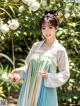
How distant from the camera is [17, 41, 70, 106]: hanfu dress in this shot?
295 cm

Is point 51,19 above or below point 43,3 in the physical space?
below

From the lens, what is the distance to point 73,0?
16.0 ft

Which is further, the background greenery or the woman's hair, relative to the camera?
the background greenery

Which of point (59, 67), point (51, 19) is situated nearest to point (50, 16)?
point (51, 19)

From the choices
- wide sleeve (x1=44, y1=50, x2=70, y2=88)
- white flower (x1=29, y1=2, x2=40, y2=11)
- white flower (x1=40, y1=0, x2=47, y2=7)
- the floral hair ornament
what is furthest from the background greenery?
wide sleeve (x1=44, y1=50, x2=70, y2=88)

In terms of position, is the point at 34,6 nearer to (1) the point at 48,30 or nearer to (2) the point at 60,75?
(1) the point at 48,30

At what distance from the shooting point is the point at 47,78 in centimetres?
293

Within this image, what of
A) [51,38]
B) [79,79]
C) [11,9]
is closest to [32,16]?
[11,9]

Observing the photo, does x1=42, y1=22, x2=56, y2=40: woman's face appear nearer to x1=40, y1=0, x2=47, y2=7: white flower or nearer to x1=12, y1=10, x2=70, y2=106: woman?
x1=12, y1=10, x2=70, y2=106: woman

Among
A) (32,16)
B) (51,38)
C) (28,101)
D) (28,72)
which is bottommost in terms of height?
(28,101)

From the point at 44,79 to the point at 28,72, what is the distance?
0.13 m

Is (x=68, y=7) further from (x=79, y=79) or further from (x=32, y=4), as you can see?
(x=79, y=79)

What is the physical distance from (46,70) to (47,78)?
2.2 inches

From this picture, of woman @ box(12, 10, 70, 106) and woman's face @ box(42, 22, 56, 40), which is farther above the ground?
woman's face @ box(42, 22, 56, 40)
